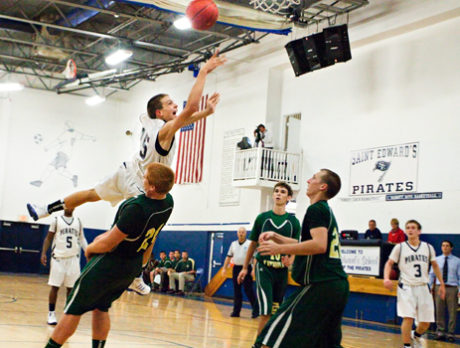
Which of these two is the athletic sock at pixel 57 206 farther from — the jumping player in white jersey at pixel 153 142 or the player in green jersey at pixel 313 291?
the player in green jersey at pixel 313 291

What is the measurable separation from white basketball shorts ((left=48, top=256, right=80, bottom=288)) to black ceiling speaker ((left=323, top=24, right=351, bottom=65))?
10154mm

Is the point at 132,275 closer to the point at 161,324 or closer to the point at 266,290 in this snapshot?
the point at 266,290

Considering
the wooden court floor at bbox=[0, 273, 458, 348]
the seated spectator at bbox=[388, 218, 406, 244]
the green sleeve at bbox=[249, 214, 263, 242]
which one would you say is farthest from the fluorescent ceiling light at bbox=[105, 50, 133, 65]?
the green sleeve at bbox=[249, 214, 263, 242]

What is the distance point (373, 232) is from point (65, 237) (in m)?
9.60

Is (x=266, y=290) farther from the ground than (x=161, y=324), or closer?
farther from the ground

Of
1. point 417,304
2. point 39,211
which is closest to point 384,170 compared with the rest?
point 417,304

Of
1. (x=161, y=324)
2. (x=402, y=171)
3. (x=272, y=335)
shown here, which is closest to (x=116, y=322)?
(x=161, y=324)

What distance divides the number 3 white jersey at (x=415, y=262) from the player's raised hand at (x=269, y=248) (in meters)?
5.82

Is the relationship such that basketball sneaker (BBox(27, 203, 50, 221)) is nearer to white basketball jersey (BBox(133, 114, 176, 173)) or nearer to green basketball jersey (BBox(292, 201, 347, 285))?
white basketball jersey (BBox(133, 114, 176, 173))

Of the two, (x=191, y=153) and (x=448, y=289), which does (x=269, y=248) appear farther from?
(x=191, y=153)

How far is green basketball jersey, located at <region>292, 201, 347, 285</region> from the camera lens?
514 centimetres

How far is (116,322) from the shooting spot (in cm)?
1133

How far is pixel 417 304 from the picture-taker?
10.2m

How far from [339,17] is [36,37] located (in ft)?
41.4
